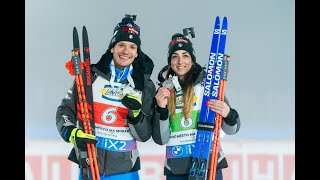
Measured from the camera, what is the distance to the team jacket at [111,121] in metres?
3.25

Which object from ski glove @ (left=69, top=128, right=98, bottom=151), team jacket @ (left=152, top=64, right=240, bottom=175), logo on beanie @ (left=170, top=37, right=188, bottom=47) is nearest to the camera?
ski glove @ (left=69, top=128, right=98, bottom=151)

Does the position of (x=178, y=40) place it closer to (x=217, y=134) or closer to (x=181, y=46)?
(x=181, y=46)

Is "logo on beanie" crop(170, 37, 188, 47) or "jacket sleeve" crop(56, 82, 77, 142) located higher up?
"logo on beanie" crop(170, 37, 188, 47)

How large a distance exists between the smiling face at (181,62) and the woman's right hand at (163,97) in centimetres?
15

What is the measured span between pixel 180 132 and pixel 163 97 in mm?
254

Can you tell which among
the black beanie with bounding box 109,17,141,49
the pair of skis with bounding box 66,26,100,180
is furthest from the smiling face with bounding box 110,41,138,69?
→ the pair of skis with bounding box 66,26,100,180

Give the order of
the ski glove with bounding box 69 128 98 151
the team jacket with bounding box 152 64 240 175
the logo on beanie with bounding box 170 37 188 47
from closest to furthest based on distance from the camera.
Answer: the ski glove with bounding box 69 128 98 151 < the team jacket with bounding box 152 64 240 175 < the logo on beanie with bounding box 170 37 188 47

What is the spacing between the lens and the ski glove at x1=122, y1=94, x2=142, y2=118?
10.4ft

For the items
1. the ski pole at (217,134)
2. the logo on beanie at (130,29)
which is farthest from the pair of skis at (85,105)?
the ski pole at (217,134)

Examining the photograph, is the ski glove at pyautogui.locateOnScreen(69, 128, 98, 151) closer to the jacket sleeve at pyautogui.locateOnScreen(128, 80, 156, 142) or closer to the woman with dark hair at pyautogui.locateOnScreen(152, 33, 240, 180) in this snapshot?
the jacket sleeve at pyautogui.locateOnScreen(128, 80, 156, 142)

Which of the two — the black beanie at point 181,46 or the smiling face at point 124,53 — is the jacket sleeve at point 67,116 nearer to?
the smiling face at point 124,53

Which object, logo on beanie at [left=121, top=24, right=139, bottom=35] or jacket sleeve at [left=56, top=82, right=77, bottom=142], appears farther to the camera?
logo on beanie at [left=121, top=24, right=139, bottom=35]

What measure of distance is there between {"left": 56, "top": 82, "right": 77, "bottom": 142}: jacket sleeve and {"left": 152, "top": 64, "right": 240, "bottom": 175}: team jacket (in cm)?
49

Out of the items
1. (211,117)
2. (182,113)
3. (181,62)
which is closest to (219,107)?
(211,117)
